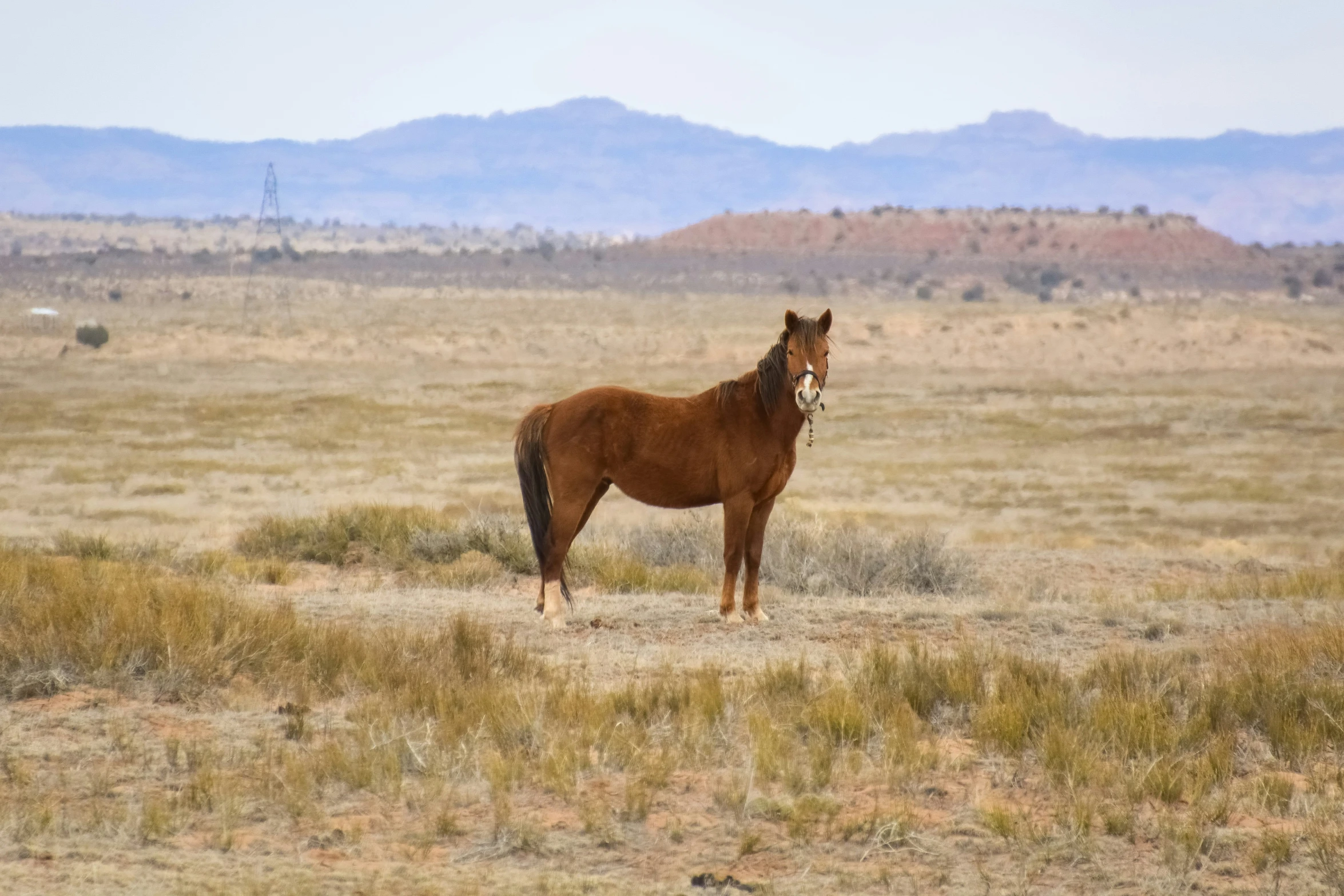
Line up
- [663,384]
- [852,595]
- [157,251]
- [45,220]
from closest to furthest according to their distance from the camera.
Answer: [852,595] → [663,384] → [157,251] → [45,220]

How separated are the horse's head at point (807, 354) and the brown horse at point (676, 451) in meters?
0.30

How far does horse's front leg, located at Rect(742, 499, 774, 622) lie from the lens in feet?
34.0

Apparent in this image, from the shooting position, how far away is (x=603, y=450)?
10.2 meters

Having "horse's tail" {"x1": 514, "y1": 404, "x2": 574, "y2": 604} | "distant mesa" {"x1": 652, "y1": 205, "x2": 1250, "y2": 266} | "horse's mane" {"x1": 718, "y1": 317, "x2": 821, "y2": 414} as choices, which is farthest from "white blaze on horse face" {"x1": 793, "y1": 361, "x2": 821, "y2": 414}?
"distant mesa" {"x1": 652, "y1": 205, "x2": 1250, "y2": 266}

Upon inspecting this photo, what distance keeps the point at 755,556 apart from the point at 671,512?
1213 cm

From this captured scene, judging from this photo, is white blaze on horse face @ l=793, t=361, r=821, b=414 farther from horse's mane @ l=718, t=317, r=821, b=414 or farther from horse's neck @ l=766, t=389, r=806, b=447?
horse's neck @ l=766, t=389, r=806, b=447

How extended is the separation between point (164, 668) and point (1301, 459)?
2535cm

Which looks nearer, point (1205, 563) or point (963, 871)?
point (963, 871)

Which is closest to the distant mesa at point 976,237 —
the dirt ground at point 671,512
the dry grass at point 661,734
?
the dirt ground at point 671,512

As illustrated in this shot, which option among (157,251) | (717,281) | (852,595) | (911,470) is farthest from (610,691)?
(157,251)

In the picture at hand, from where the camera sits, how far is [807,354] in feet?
31.2

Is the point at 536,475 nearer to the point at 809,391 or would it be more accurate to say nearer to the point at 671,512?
the point at 809,391

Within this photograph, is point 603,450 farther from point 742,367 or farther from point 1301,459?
point 742,367

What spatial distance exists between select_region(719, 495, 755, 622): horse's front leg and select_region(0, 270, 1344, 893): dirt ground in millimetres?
287
